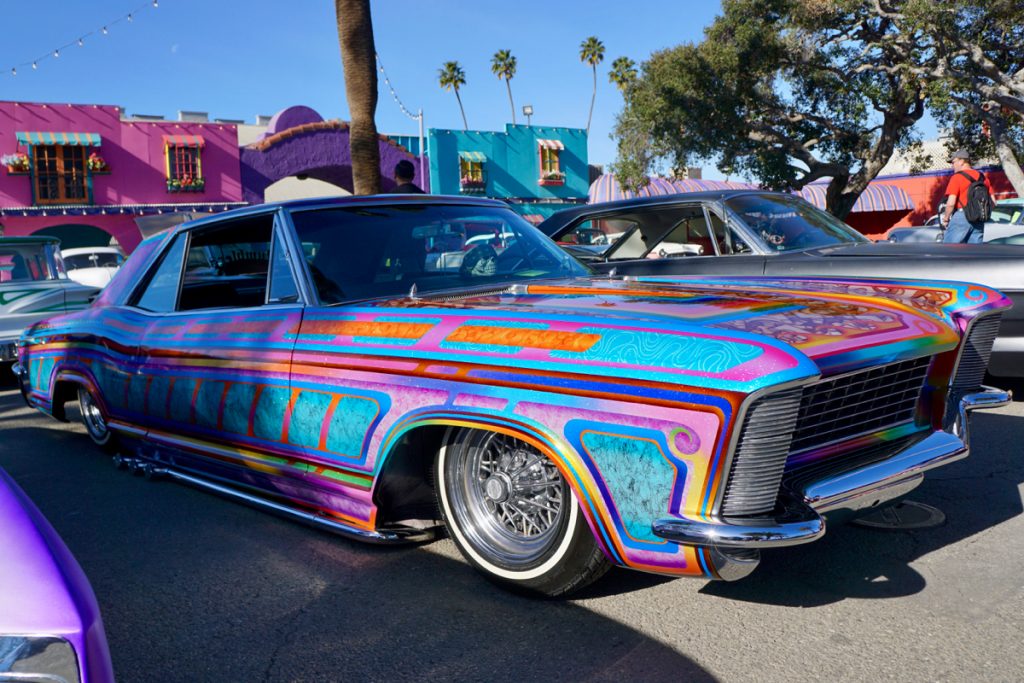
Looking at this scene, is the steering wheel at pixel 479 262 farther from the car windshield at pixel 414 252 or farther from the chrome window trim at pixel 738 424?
the chrome window trim at pixel 738 424

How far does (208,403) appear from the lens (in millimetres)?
3766

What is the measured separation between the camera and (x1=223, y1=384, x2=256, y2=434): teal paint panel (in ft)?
11.6

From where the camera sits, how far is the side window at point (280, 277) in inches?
140

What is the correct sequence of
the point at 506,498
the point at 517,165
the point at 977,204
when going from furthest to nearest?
the point at 517,165 → the point at 977,204 → the point at 506,498

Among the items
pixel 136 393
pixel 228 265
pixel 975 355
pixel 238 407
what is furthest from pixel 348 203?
pixel 975 355

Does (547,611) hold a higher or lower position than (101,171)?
lower

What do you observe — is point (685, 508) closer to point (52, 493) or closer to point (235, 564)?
point (235, 564)

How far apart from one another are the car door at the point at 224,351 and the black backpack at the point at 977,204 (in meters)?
7.03

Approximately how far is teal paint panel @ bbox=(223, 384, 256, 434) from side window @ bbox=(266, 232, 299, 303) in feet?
1.22

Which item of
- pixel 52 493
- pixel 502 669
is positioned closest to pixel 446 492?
pixel 502 669

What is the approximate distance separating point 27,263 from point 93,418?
460 centimetres

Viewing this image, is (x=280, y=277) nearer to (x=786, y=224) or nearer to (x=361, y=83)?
(x=786, y=224)

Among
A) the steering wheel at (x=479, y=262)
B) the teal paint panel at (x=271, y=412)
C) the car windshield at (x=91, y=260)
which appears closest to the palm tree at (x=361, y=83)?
the car windshield at (x=91, y=260)

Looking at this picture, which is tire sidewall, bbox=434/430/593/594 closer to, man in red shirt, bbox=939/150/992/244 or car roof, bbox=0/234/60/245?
car roof, bbox=0/234/60/245
